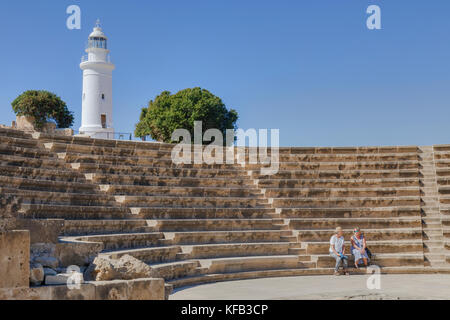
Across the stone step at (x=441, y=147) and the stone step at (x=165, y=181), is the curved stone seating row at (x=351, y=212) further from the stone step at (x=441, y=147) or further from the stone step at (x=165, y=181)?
the stone step at (x=441, y=147)

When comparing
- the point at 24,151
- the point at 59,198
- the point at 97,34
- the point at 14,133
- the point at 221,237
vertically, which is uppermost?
the point at 97,34

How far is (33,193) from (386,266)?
836 cm

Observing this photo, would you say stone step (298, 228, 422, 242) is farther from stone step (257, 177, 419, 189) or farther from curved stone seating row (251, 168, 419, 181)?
curved stone seating row (251, 168, 419, 181)

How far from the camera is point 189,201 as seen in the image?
1332cm

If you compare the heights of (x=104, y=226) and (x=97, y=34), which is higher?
(x=97, y=34)

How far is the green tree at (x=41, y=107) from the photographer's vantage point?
39094mm

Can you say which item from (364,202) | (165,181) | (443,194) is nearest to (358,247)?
(364,202)

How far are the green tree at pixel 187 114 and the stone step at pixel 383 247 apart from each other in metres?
26.3

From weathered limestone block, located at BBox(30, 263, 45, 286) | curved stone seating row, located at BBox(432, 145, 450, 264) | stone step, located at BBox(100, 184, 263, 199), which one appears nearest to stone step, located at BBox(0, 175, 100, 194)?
stone step, located at BBox(100, 184, 263, 199)

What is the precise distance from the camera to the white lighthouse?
42.5 metres

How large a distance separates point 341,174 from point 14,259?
12.1m

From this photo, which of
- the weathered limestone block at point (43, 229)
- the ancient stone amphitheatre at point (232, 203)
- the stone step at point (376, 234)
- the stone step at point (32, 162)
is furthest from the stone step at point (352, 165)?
the weathered limestone block at point (43, 229)

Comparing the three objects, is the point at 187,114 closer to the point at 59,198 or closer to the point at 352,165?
the point at 352,165

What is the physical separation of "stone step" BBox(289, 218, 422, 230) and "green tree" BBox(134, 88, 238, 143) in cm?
2545
